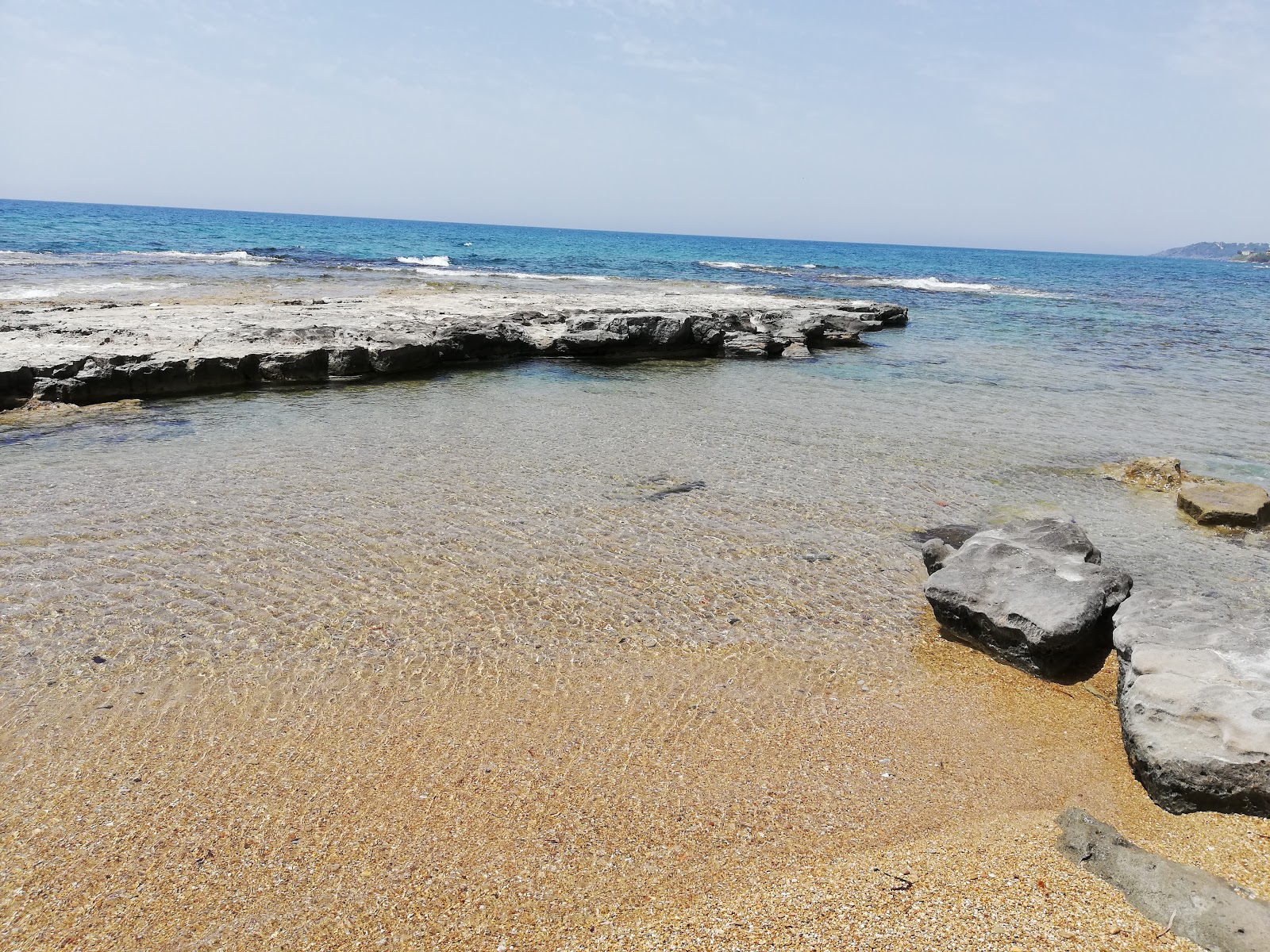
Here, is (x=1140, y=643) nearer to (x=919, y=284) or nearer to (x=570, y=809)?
(x=570, y=809)

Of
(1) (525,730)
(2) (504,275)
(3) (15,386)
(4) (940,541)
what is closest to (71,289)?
(3) (15,386)

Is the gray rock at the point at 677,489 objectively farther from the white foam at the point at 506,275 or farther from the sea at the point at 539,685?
the white foam at the point at 506,275

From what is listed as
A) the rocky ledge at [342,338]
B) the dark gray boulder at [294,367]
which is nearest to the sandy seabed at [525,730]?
the rocky ledge at [342,338]

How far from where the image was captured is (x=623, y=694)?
4.55 m

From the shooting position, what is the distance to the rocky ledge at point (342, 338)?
11.0 metres

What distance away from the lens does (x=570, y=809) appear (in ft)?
11.8

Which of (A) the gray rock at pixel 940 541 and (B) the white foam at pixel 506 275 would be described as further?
(B) the white foam at pixel 506 275

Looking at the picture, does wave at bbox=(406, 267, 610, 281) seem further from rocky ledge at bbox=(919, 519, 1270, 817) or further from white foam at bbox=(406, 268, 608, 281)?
rocky ledge at bbox=(919, 519, 1270, 817)

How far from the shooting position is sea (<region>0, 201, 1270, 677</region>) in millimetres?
5379

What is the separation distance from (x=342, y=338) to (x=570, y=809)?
37.8 ft

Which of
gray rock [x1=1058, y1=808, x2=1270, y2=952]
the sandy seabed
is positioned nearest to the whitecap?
the sandy seabed

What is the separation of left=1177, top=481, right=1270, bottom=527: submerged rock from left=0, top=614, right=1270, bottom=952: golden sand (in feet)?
12.5

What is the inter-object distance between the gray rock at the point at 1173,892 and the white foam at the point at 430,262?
42.4m

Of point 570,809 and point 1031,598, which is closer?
point 570,809
